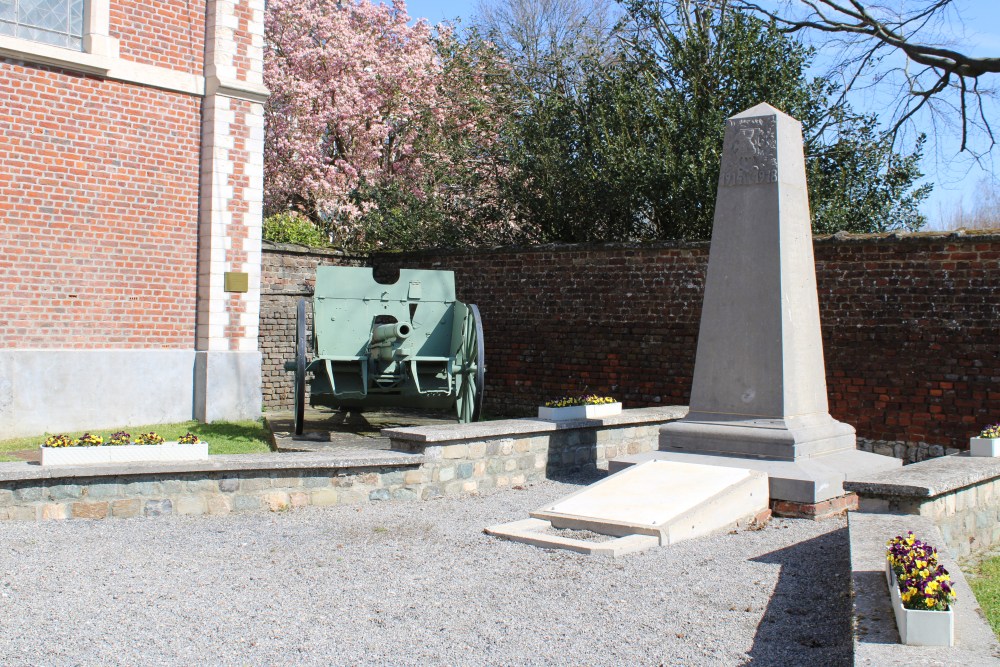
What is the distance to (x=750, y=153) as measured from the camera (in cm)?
719

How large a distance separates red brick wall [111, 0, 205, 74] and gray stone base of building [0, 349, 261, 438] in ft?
10.7

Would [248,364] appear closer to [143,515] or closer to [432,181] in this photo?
[143,515]

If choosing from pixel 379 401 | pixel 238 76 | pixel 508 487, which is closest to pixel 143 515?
pixel 508 487

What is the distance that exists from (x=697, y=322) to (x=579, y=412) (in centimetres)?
277

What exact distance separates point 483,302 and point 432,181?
636cm

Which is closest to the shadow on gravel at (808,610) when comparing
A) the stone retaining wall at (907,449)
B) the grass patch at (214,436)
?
the stone retaining wall at (907,449)

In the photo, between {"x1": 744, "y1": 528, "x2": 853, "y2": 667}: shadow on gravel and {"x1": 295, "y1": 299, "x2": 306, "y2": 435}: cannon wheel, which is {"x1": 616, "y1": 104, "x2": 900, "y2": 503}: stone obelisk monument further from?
{"x1": 295, "y1": 299, "x2": 306, "y2": 435}: cannon wheel

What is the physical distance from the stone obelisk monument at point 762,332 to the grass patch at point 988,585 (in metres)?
1.16

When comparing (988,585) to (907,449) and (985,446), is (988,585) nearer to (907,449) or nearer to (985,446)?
(985,446)

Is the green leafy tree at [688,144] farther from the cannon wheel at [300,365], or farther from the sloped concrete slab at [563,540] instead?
the sloped concrete slab at [563,540]

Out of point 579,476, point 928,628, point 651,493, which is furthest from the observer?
point 579,476

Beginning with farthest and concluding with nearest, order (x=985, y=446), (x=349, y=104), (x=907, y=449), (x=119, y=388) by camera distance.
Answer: (x=349, y=104)
(x=119, y=388)
(x=907, y=449)
(x=985, y=446)

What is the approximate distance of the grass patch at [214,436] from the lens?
8773 mm

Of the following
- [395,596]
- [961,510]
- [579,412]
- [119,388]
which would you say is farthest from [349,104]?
[395,596]
